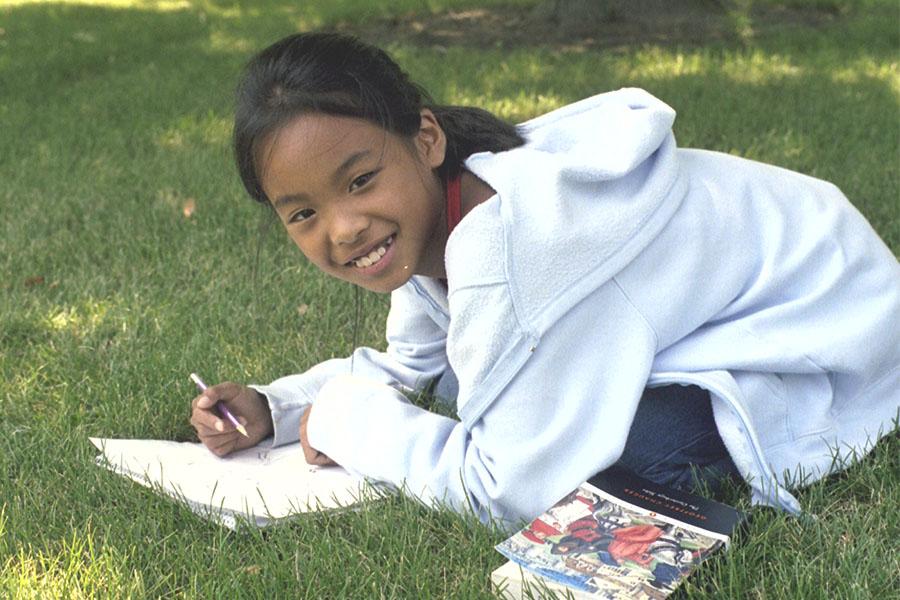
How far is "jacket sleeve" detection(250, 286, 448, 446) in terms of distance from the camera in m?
2.72

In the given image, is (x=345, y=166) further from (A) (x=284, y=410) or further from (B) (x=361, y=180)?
(A) (x=284, y=410)

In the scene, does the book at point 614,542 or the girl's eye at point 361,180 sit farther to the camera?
the girl's eye at point 361,180

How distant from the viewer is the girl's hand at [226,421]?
260 cm

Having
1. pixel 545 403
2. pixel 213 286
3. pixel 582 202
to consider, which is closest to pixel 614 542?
pixel 545 403

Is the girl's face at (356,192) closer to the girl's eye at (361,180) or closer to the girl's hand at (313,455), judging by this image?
the girl's eye at (361,180)

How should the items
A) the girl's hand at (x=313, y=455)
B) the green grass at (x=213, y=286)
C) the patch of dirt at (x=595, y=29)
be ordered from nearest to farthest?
the green grass at (x=213, y=286) < the girl's hand at (x=313, y=455) < the patch of dirt at (x=595, y=29)

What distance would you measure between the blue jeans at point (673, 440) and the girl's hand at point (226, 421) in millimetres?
826

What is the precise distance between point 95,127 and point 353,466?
146 inches

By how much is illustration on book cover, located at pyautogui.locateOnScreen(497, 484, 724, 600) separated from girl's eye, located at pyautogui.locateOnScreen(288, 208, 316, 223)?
694mm

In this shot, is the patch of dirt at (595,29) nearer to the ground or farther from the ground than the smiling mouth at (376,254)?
nearer to the ground

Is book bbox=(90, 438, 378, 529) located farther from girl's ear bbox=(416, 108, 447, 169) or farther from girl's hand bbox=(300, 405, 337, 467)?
girl's ear bbox=(416, 108, 447, 169)

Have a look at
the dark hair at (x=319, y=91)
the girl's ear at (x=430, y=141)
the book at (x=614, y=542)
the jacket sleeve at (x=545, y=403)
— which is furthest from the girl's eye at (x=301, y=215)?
the book at (x=614, y=542)

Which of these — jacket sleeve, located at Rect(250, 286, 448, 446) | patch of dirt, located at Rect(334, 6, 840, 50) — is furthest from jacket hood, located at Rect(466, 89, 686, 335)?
patch of dirt, located at Rect(334, 6, 840, 50)

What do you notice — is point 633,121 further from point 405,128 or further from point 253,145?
point 253,145
